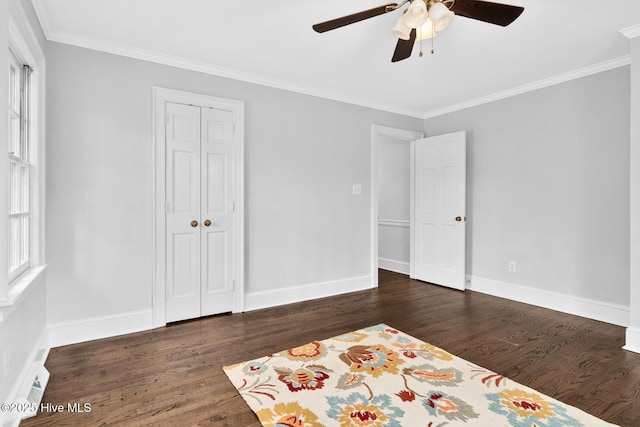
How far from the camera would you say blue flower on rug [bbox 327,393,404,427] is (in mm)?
1803

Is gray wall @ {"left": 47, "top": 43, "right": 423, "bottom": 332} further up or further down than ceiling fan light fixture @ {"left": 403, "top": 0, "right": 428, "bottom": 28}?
further down

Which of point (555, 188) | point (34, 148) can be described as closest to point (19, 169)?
point (34, 148)

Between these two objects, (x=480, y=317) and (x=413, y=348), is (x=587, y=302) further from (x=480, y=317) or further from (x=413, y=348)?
(x=413, y=348)

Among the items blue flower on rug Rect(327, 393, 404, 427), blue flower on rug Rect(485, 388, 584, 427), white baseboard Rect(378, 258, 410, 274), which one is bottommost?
blue flower on rug Rect(327, 393, 404, 427)

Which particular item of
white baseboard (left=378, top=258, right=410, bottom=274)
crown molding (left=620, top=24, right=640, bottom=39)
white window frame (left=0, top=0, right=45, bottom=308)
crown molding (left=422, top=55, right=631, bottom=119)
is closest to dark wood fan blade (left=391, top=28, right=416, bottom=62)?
crown molding (left=620, top=24, right=640, bottom=39)

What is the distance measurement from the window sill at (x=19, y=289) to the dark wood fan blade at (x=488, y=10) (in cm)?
283

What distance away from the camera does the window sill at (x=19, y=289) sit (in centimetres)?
166

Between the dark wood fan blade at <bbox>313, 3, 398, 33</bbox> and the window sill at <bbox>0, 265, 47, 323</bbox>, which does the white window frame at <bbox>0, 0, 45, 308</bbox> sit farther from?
the dark wood fan blade at <bbox>313, 3, 398, 33</bbox>

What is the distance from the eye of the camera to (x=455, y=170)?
452 centimetres

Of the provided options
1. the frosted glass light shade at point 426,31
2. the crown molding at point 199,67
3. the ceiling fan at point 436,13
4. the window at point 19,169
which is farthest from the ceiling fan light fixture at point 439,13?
the window at point 19,169

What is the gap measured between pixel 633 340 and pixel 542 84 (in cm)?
261

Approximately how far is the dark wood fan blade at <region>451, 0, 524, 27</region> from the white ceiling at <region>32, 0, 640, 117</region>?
1.41 ft

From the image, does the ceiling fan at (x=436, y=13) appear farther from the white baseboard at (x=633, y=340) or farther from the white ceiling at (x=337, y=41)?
the white baseboard at (x=633, y=340)

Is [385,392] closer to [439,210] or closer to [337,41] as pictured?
[337,41]
